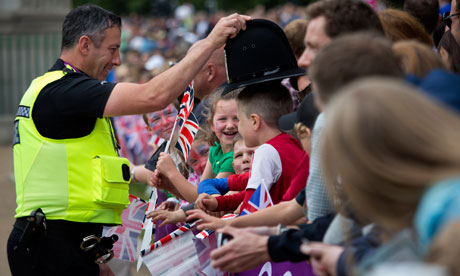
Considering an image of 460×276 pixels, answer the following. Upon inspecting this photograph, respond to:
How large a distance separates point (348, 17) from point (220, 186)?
1771 millimetres

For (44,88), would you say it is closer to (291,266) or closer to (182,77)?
(182,77)

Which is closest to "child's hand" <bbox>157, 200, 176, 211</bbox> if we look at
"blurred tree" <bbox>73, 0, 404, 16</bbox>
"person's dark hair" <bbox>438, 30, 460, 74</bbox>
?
"person's dark hair" <bbox>438, 30, 460, 74</bbox>

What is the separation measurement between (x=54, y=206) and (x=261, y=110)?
1396 mm

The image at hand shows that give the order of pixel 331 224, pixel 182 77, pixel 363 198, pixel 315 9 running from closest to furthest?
pixel 363 198
pixel 331 224
pixel 315 9
pixel 182 77

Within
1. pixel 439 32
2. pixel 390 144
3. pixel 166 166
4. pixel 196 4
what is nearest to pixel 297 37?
pixel 166 166

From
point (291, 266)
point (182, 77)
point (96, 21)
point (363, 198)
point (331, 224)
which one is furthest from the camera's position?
point (96, 21)

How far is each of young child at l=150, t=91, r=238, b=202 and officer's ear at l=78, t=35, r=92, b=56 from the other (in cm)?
82

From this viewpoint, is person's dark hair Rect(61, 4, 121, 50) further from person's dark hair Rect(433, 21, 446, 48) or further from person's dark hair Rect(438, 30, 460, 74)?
person's dark hair Rect(433, 21, 446, 48)

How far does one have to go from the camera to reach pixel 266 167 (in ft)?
13.1

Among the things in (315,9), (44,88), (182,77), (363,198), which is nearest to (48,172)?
(44,88)

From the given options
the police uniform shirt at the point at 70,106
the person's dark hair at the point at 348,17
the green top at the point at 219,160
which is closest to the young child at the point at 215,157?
the green top at the point at 219,160

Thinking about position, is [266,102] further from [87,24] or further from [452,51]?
[87,24]

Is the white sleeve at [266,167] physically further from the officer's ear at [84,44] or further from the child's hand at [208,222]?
the officer's ear at [84,44]

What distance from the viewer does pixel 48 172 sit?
15.0ft
